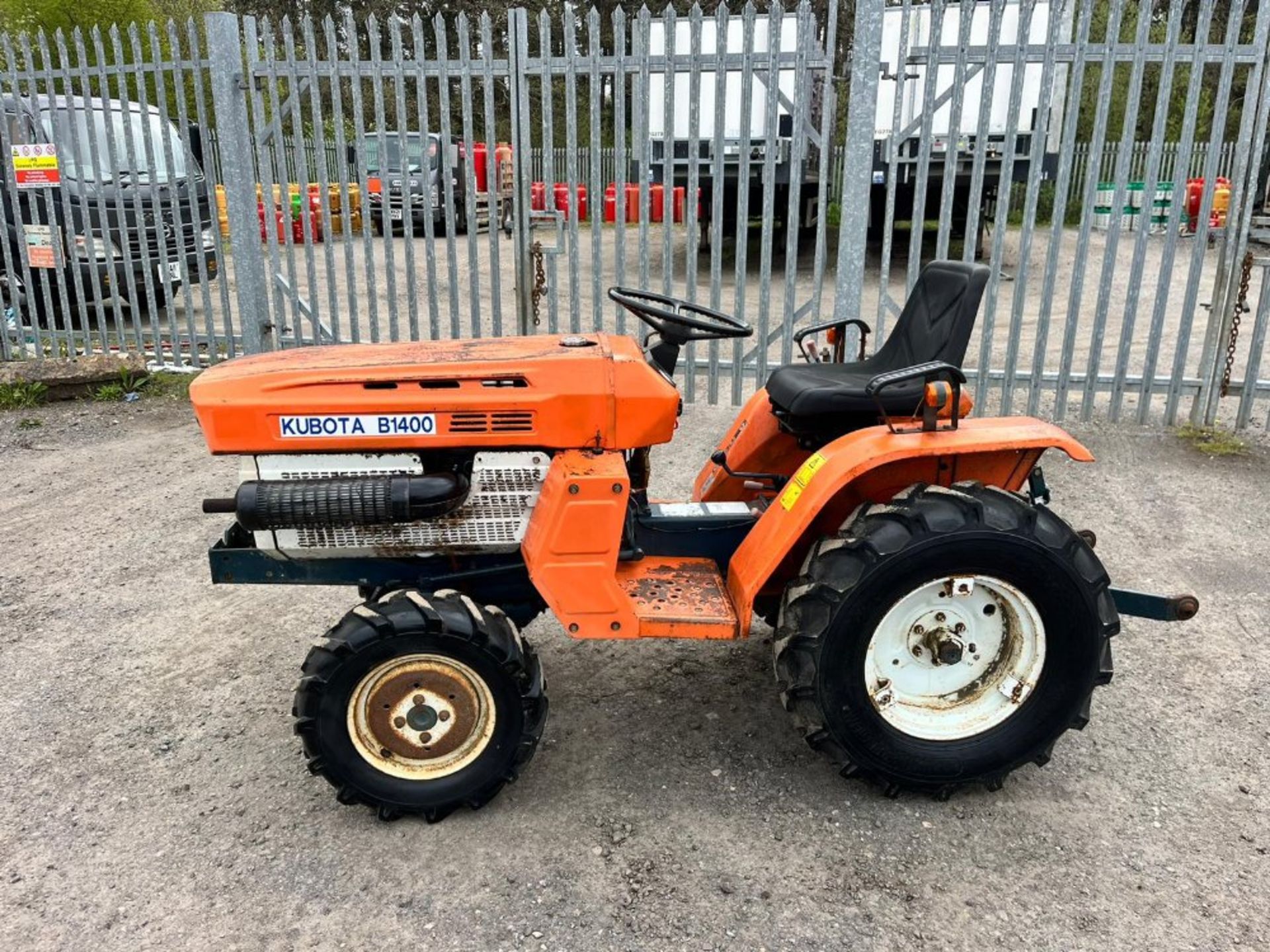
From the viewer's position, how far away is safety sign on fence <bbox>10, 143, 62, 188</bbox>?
7215 mm

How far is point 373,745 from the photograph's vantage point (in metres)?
2.71

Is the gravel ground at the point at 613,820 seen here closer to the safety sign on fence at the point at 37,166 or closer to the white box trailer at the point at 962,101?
the white box trailer at the point at 962,101

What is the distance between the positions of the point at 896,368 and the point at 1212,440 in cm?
334

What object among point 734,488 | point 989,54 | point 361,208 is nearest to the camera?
point 734,488

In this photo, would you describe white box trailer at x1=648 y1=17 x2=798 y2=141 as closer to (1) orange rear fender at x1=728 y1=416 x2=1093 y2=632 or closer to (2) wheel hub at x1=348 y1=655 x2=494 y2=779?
(1) orange rear fender at x1=728 y1=416 x2=1093 y2=632

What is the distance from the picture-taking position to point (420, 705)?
8.81 ft

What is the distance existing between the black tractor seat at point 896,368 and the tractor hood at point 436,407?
61 cm

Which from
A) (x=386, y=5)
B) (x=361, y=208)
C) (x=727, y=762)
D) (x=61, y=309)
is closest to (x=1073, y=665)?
(x=727, y=762)

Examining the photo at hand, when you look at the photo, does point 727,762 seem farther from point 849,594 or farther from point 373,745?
point 373,745

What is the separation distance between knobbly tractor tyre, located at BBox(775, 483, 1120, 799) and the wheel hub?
0.81m

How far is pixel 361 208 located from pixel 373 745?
4.54 metres

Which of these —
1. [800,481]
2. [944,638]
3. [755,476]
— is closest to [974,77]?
[755,476]

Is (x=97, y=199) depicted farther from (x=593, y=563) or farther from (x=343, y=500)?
(x=593, y=563)

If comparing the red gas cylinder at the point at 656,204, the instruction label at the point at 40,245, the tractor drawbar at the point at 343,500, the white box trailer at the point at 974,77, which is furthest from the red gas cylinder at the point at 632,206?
the tractor drawbar at the point at 343,500
